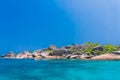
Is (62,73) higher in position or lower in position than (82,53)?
lower

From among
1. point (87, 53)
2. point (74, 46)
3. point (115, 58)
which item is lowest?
point (115, 58)

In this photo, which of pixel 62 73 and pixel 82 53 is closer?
pixel 62 73

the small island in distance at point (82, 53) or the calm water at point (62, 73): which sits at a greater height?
the small island in distance at point (82, 53)

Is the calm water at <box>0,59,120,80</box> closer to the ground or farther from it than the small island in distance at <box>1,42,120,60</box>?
closer to the ground

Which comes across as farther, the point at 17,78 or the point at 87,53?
the point at 87,53

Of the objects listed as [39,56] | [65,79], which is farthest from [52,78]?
[39,56]

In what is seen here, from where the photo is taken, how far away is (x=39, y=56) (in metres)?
110

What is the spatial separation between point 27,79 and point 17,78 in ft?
4.89

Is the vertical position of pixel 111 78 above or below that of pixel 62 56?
below

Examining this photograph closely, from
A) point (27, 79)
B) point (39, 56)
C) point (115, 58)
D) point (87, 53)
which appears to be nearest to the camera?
point (27, 79)

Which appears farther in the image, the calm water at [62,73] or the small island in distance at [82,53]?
the small island in distance at [82,53]

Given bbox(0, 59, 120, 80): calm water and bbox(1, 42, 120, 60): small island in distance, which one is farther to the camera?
bbox(1, 42, 120, 60): small island in distance

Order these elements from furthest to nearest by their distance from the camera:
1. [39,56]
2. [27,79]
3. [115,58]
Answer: [39,56] → [115,58] → [27,79]

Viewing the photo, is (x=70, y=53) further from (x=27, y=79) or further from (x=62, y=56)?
(x=27, y=79)
